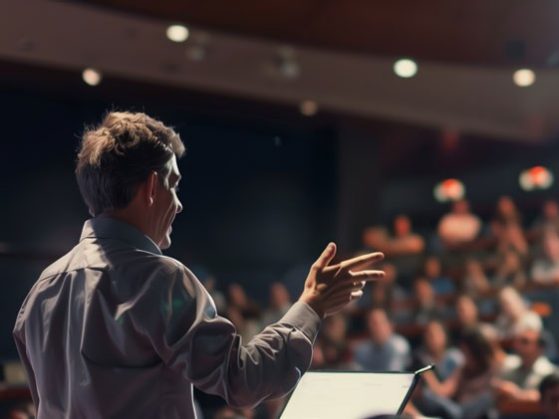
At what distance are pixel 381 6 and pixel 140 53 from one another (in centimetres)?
158

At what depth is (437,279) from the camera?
7.08 meters

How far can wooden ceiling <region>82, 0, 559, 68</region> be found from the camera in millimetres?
4766

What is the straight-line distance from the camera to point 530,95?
23.3 ft

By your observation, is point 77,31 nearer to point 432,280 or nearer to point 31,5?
point 31,5

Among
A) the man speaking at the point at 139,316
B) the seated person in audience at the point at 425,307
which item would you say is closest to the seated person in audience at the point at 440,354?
the seated person in audience at the point at 425,307

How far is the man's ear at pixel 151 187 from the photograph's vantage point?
1197 millimetres

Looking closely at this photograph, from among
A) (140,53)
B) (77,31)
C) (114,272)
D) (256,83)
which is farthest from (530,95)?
(114,272)

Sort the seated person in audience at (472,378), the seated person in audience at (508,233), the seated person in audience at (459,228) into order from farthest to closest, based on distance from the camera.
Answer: the seated person in audience at (459,228) → the seated person in audience at (508,233) → the seated person in audience at (472,378)

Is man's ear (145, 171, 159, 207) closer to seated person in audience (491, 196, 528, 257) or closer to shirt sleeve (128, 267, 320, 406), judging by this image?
shirt sleeve (128, 267, 320, 406)

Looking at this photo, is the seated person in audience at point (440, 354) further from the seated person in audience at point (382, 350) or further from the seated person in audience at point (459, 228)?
the seated person in audience at point (459, 228)

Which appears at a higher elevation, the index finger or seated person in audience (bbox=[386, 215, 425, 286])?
seated person in audience (bbox=[386, 215, 425, 286])

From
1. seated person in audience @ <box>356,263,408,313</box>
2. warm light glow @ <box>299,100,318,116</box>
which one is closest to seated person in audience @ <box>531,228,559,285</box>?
seated person in audience @ <box>356,263,408,313</box>

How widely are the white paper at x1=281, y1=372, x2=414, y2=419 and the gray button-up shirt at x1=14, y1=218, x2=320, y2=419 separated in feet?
0.31

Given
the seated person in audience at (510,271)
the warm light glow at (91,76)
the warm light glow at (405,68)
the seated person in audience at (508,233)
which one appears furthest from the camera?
the seated person in audience at (508,233)
